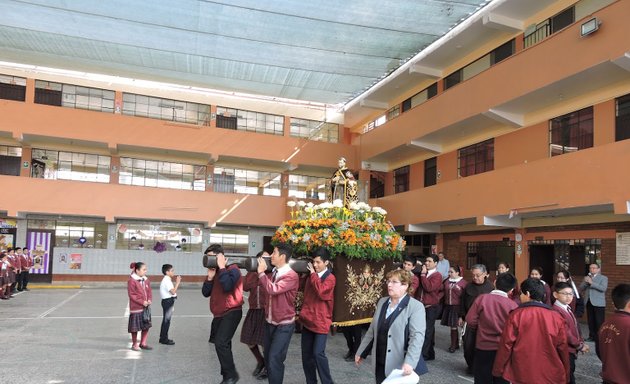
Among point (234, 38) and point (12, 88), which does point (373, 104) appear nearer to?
point (234, 38)

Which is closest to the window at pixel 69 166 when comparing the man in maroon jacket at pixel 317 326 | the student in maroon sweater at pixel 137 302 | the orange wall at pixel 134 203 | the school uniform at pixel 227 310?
the orange wall at pixel 134 203

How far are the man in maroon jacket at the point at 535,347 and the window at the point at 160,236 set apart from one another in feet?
67.8

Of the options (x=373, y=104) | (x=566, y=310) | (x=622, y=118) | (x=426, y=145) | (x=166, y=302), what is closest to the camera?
(x=566, y=310)

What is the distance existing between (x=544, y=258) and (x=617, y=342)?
12.2m

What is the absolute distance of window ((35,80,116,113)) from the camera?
72.1ft

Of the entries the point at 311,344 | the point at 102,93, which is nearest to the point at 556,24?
the point at 311,344

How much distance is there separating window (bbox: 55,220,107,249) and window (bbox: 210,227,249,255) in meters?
4.82

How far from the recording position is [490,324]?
570cm

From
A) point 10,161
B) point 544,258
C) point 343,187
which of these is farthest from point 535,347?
point 10,161

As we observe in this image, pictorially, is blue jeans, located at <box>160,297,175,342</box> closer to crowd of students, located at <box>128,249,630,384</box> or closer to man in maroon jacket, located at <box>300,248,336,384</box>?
crowd of students, located at <box>128,249,630,384</box>

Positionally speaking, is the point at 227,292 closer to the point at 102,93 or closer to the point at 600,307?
the point at 600,307

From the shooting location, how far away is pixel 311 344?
6.01 meters

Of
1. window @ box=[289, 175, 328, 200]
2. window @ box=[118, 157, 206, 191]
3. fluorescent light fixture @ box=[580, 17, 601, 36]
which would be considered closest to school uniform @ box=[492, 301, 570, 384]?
fluorescent light fixture @ box=[580, 17, 601, 36]

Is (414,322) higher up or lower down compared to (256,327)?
higher up
